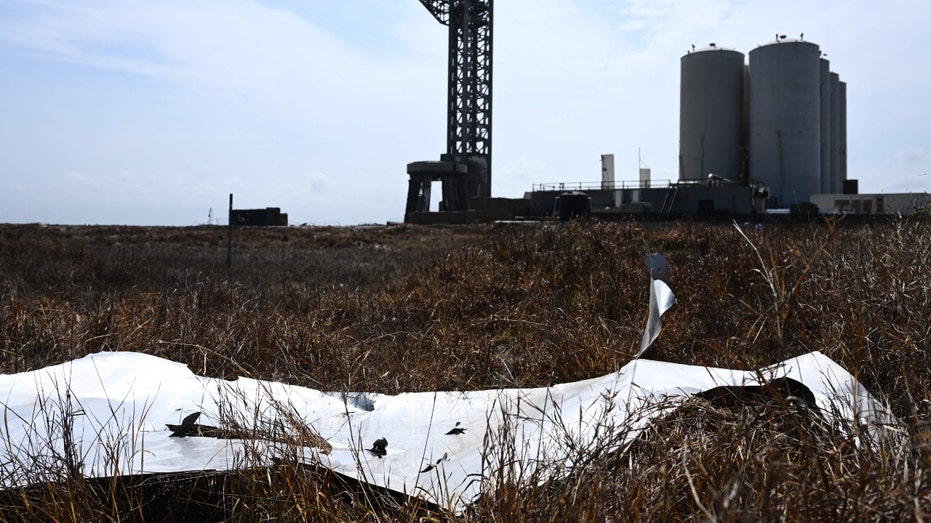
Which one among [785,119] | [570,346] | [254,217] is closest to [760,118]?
[785,119]

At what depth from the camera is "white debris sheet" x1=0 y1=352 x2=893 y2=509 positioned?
2.38 metres

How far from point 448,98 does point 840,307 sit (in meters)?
56.6

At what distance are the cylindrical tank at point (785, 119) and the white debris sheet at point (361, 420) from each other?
153 ft

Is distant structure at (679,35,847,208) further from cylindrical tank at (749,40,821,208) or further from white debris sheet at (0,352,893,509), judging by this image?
white debris sheet at (0,352,893,509)

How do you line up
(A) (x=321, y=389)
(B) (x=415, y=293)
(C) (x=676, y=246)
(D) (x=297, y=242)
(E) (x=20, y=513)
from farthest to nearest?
1. (D) (x=297, y=242)
2. (C) (x=676, y=246)
3. (B) (x=415, y=293)
4. (A) (x=321, y=389)
5. (E) (x=20, y=513)

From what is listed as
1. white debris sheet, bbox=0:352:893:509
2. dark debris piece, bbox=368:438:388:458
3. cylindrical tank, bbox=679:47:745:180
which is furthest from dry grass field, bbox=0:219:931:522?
cylindrical tank, bbox=679:47:745:180

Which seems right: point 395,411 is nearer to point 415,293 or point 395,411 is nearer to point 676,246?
point 415,293

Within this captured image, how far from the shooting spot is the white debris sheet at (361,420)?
2379mm

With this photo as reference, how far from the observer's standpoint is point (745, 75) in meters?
49.9

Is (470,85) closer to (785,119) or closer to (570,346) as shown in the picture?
(785,119)

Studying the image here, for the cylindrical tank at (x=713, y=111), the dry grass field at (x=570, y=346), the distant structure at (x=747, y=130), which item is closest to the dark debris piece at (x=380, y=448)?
the dry grass field at (x=570, y=346)

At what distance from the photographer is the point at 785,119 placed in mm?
45562

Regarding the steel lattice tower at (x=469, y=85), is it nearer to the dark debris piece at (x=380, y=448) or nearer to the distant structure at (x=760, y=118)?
the distant structure at (x=760, y=118)

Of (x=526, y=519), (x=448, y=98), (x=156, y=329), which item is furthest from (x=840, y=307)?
(x=448, y=98)
